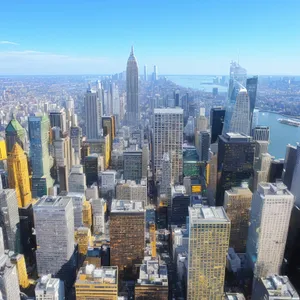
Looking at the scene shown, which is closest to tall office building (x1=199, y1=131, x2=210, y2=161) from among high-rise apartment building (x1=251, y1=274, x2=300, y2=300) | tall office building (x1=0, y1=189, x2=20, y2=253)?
tall office building (x1=0, y1=189, x2=20, y2=253)

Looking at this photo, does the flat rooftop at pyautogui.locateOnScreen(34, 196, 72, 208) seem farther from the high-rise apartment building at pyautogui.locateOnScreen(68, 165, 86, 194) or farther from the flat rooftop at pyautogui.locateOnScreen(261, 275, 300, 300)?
the flat rooftop at pyautogui.locateOnScreen(261, 275, 300, 300)

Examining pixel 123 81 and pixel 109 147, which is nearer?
pixel 109 147

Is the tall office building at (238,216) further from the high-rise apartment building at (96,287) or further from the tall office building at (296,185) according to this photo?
the high-rise apartment building at (96,287)

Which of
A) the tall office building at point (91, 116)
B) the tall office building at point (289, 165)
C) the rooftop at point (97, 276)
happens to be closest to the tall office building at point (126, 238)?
the rooftop at point (97, 276)

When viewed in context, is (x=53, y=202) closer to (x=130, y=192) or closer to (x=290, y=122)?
(x=130, y=192)

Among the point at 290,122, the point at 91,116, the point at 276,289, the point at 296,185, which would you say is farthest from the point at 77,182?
the point at 290,122

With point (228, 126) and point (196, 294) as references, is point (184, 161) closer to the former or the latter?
point (228, 126)

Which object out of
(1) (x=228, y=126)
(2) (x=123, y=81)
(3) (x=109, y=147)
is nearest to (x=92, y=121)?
(3) (x=109, y=147)
